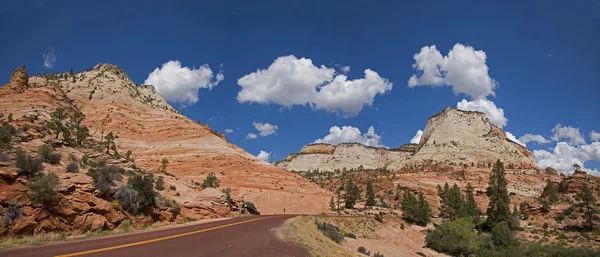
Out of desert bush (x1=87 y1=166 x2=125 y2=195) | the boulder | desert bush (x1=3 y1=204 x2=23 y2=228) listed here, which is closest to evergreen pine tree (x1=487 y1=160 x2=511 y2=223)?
desert bush (x1=87 y1=166 x2=125 y2=195)

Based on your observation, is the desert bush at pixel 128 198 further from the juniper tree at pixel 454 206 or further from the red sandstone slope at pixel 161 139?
the juniper tree at pixel 454 206

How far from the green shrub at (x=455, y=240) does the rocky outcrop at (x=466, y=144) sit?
64.6m

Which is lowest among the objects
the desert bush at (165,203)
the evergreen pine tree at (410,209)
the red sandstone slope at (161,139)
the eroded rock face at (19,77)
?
the evergreen pine tree at (410,209)

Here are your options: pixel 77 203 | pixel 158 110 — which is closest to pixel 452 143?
pixel 158 110

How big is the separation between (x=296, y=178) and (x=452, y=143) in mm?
69668

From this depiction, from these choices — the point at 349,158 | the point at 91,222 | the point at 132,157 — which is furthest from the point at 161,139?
the point at 349,158

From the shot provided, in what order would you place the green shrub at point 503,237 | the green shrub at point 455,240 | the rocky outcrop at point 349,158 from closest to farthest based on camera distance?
1. the green shrub at point 455,240
2. the green shrub at point 503,237
3. the rocky outcrop at point 349,158

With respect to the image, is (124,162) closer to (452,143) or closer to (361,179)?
(361,179)

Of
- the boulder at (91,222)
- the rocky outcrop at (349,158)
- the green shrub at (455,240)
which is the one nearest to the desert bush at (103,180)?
the boulder at (91,222)

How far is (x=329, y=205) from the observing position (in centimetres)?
5559

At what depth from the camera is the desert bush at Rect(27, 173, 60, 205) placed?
14.2m

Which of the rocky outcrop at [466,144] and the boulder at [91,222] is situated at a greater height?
the rocky outcrop at [466,144]

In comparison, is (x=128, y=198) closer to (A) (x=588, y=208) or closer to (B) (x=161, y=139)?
(A) (x=588, y=208)

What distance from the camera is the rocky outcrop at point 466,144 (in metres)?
102
